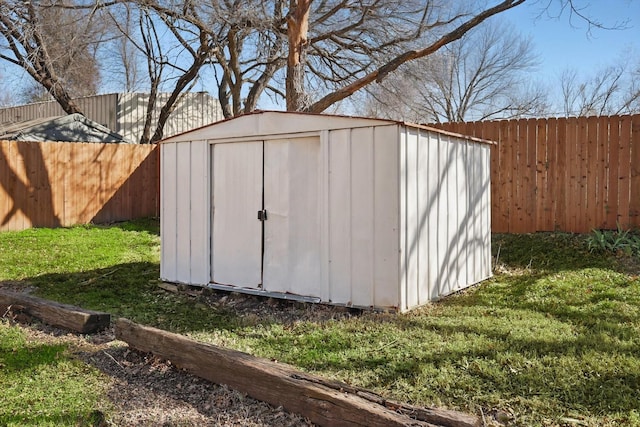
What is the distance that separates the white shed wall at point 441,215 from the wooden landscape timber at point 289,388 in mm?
2471

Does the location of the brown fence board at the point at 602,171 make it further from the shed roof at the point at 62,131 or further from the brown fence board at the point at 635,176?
the shed roof at the point at 62,131

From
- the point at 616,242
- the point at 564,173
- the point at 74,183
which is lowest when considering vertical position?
Answer: the point at 616,242

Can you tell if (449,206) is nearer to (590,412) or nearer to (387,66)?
(590,412)

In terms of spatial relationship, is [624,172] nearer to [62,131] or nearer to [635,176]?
[635,176]

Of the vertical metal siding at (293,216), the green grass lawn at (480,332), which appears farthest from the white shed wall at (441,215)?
the vertical metal siding at (293,216)

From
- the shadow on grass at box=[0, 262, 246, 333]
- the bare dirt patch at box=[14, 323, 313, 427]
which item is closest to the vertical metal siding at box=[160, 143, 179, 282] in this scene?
the shadow on grass at box=[0, 262, 246, 333]

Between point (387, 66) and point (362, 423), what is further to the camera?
point (387, 66)

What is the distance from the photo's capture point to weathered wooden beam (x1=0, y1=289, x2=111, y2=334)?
5473 mm

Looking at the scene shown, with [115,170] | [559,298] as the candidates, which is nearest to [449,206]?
[559,298]

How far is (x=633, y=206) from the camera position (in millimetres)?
9219

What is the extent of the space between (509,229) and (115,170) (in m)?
9.01

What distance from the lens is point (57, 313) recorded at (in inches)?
224

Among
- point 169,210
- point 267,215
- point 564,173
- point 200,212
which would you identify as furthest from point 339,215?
point 564,173

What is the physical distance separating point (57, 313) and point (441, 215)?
14.2 ft
